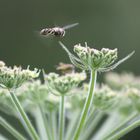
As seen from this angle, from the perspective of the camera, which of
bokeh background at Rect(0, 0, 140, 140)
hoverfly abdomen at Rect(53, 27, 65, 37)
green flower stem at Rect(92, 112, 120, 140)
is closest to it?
hoverfly abdomen at Rect(53, 27, 65, 37)

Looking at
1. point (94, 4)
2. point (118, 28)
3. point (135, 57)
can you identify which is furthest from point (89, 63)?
point (94, 4)

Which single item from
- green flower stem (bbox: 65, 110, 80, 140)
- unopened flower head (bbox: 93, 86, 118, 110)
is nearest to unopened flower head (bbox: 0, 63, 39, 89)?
green flower stem (bbox: 65, 110, 80, 140)

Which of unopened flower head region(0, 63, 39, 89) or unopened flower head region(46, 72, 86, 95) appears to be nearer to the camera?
unopened flower head region(0, 63, 39, 89)

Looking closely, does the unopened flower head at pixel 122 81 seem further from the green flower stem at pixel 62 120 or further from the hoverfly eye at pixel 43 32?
the green flower stem at pixel 62 120

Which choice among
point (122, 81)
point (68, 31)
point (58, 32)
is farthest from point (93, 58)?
point (68, 31)

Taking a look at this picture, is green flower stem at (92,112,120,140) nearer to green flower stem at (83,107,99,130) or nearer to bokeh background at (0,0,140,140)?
green flower stem at (83,107,99,130)
